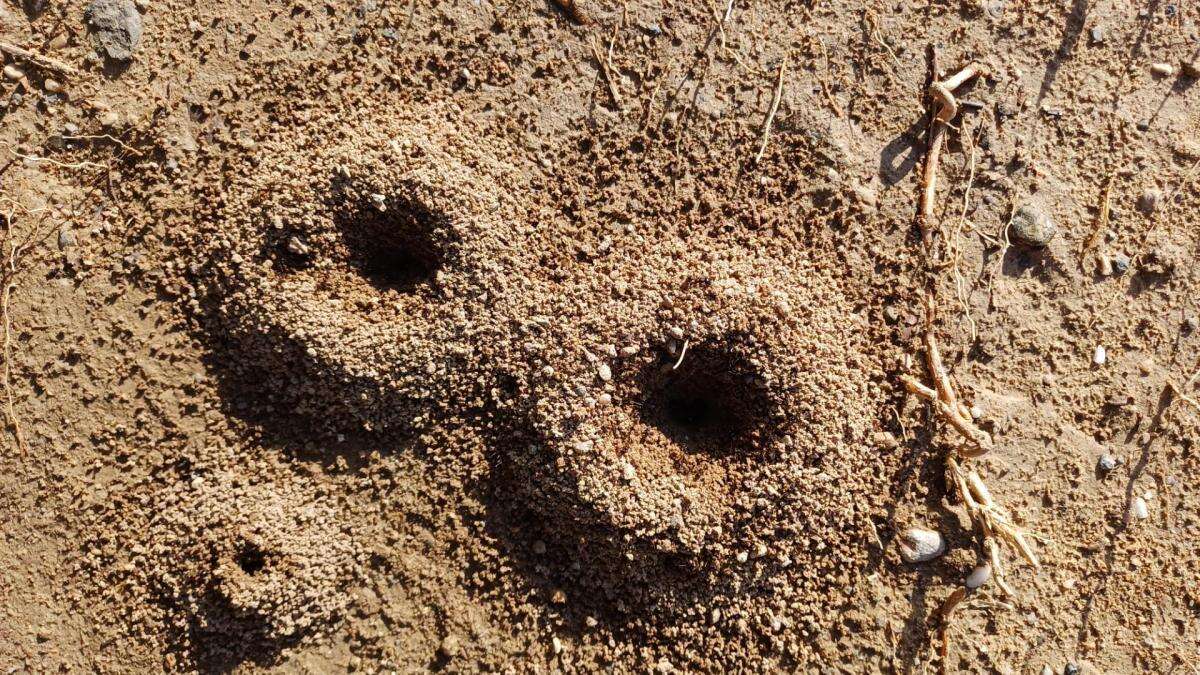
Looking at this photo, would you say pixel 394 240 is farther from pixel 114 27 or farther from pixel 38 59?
pixel 38 59

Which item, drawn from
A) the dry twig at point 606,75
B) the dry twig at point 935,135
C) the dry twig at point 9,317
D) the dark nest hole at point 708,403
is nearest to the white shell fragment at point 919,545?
the dark nest hole at point 708,403

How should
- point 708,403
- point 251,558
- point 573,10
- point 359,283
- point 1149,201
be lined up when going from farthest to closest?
1. point 1149,201
2. point 573,10
3. point 708,403
4. point 359,283
5. point 251,558

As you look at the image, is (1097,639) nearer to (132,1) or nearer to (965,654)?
(965,654)

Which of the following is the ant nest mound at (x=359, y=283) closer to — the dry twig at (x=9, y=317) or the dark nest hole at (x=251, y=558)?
the dark nest hole at (x=251, y=558)

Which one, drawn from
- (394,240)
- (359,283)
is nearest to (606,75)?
(394,240)

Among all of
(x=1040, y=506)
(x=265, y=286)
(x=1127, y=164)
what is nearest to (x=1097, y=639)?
(x=1040, y=506)

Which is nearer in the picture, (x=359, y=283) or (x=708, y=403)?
(x=359, y=283)

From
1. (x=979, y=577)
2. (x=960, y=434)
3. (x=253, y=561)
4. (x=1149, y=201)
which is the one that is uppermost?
(x=1149, y=201)
